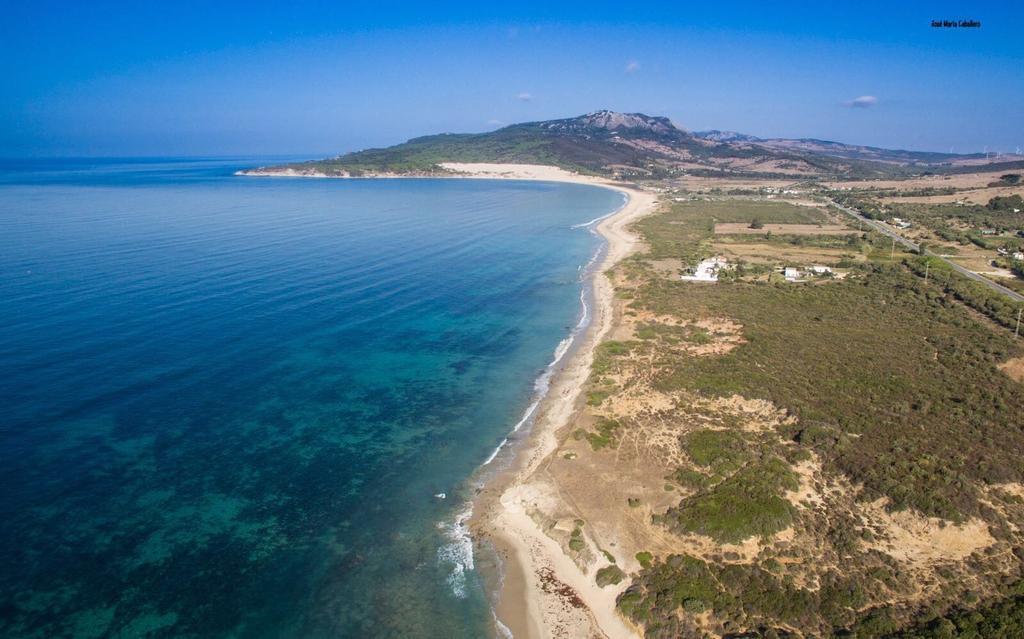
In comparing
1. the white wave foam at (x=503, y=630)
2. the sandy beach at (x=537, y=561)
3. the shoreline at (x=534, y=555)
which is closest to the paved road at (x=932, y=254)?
the shoreline at (x=534, y=555)

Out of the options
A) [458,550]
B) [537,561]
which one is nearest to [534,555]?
[537,561]

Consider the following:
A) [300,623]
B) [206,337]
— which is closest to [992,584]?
[300,623]

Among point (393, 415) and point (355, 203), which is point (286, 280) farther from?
point (355, 203)

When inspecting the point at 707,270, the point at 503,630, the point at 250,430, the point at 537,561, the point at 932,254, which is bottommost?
the point at 503,630

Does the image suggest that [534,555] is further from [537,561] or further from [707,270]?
[707,270]

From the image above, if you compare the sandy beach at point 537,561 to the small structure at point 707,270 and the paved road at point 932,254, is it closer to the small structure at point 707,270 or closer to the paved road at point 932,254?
the small structure at point 707,270
